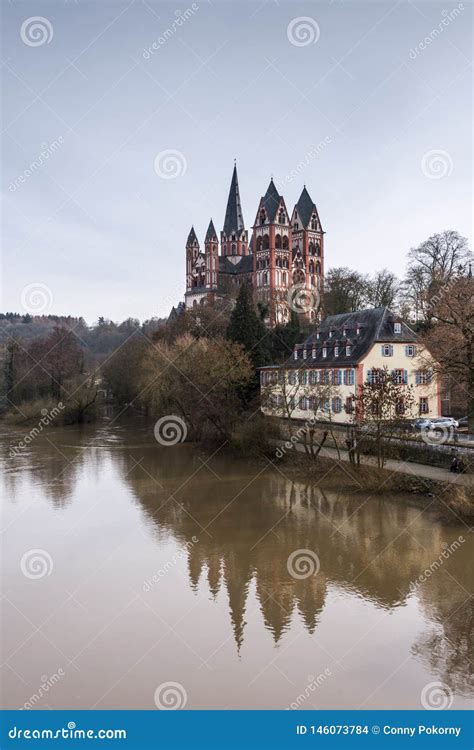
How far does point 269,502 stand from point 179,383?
17.0 m

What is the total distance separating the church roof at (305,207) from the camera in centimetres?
9875

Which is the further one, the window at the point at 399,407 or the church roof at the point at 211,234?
the church roof at the point at 211,234

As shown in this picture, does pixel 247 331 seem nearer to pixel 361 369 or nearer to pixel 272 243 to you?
pixel 361 369

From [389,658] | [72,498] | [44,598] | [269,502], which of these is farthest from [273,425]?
[389,658]

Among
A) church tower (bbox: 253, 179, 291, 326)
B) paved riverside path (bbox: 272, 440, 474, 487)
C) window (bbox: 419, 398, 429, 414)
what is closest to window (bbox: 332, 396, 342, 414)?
window (bbox: 419, 398, 429, 414)

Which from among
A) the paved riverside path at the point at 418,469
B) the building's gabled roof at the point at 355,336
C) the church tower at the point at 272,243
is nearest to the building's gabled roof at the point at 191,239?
the church tower at the point at 272,243

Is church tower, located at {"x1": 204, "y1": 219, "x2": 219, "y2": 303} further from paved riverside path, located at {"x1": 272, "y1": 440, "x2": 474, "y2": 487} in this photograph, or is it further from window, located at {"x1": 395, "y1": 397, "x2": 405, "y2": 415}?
window, located at {"x1": 395, "y1": 397, "x2": 405, "y2": 415}

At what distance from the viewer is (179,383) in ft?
130

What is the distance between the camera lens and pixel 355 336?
129 feet

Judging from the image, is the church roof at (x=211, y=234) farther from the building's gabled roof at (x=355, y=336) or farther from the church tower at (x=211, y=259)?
the building's gabled roof at (x=355, y=336)

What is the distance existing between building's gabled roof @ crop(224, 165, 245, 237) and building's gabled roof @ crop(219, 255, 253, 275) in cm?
408

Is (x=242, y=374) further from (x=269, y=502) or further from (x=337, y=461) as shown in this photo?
(x=269, y=502)

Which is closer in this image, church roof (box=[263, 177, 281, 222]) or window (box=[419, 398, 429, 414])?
window (box=[419, 398, 429, 414])

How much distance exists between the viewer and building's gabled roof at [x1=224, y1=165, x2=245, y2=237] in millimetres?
103713
